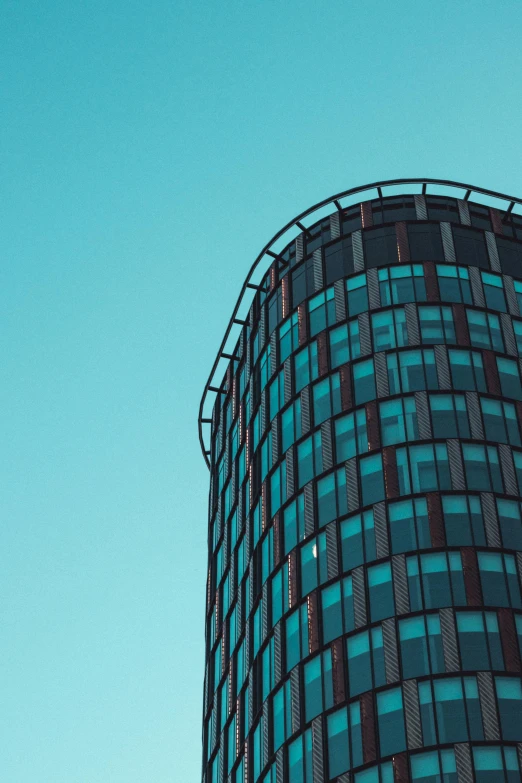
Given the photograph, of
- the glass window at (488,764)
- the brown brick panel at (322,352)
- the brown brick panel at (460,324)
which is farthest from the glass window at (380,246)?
the glass window at (488,764)

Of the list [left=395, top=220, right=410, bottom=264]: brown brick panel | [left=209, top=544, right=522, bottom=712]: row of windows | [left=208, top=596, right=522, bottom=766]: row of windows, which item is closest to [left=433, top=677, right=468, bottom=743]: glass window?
[left=208, top=596, right=522, bottom=766]: row of windows

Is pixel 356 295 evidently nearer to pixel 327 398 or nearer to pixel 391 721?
pixel 327 398

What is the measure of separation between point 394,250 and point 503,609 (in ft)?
96.7

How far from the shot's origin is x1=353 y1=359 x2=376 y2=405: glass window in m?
79.3

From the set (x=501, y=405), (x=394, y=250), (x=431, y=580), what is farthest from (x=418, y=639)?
(x=394, y=250)

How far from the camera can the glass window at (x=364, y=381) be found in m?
79.3

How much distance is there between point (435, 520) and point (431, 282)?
19657 mm

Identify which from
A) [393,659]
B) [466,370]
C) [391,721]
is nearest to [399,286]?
[466,370]

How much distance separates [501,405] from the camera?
7856 cm

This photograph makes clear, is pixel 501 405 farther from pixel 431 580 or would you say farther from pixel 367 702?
pixel 367 702

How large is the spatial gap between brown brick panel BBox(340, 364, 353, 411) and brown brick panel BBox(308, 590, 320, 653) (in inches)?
516

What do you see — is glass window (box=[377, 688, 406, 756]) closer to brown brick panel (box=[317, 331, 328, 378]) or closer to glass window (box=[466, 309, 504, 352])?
brown brick panel (box=[317, 331, 328, 378])

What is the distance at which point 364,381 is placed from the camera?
80.2 metres

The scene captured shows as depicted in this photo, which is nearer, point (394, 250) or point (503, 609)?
point (503, 609)
